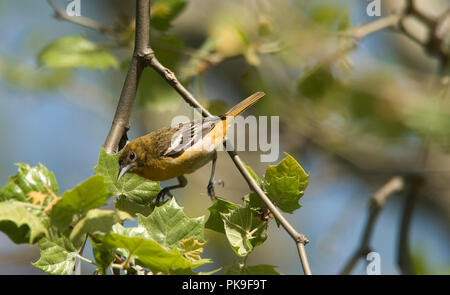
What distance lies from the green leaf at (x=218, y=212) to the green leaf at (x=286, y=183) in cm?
19

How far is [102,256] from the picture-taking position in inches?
73.4

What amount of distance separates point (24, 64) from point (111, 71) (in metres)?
1.32

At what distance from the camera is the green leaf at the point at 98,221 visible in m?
1.71

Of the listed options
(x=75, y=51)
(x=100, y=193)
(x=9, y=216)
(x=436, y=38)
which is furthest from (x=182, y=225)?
(x=436, y=38)

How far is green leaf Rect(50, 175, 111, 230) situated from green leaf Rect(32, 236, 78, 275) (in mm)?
115

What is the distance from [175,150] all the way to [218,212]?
2.37m

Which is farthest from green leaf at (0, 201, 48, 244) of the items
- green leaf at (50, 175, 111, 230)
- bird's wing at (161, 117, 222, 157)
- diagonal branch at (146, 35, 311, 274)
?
bird's wing at (161, 117, 222, 157)

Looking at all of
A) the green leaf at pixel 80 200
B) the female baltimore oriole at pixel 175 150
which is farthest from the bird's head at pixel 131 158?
the green leaf at pixel 80 200

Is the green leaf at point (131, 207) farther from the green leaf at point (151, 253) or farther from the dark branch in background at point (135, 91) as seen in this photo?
the green leaf at point (151, 253)

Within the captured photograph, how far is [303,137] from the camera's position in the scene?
6.95 m

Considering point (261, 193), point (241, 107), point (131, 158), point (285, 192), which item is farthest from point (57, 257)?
point (241, 107)

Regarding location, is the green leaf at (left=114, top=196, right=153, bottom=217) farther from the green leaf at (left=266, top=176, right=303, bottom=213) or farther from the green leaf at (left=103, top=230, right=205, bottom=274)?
the green leaf at (left=266, top=176, right=303, bottom=213)
